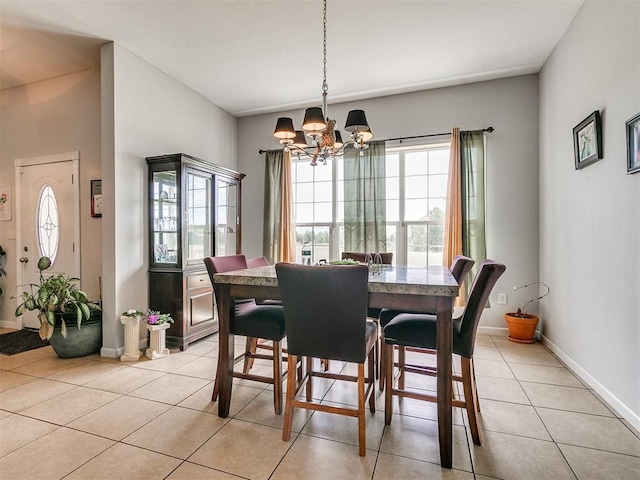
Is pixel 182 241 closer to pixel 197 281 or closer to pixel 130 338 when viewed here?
pixel 197 281

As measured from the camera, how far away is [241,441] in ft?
6.01

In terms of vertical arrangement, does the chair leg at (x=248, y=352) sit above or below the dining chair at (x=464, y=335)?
below

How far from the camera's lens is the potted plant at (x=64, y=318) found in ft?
9.84

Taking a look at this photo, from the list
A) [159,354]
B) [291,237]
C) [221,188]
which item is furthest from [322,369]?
[221,188]

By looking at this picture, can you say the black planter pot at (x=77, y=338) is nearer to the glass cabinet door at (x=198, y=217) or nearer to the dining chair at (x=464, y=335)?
the glass cabinet door at (x=198, y=217)

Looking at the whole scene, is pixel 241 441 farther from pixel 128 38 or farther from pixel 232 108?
pixel 232 108

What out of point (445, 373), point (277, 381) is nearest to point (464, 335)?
point (445, 373)

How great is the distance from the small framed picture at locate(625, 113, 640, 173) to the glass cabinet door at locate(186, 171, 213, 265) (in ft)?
11.9

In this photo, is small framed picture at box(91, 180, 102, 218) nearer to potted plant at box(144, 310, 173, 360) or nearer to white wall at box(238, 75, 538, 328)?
potted plant at box(144, 310, 173, 360)

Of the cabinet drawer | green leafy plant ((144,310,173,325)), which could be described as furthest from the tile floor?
the cabinet drawer

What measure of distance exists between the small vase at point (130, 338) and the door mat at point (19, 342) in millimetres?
1131

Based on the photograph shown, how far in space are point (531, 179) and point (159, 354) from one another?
4.35 m

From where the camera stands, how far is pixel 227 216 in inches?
168

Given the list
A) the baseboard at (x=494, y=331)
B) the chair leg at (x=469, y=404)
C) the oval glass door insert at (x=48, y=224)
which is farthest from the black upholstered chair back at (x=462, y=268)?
the oval glass door insert at (x=48, y=224)
